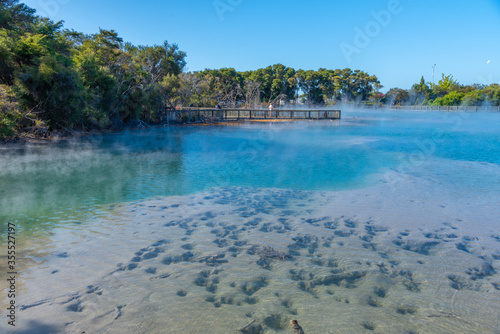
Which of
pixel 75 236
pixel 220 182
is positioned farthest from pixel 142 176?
pixel 75 236

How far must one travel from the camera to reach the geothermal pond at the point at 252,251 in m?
3.41

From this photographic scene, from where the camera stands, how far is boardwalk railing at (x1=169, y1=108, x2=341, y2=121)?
1307 inches

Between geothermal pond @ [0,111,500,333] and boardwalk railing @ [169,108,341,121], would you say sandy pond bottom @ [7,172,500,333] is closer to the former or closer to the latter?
geothermal pond @ [0,111,500,333]

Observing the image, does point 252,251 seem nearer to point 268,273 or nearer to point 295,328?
point 268,273

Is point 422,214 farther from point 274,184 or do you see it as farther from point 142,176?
point 142,176

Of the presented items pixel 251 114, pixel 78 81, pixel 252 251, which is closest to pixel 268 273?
pixel 252 251

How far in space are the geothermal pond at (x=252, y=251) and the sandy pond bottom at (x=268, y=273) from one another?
2cm

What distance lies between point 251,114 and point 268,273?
1350 inches

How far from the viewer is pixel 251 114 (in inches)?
1485

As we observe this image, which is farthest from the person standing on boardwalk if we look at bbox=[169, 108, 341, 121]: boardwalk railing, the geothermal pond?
bbox=[169, 108, 341, 121]: boardwalk railing

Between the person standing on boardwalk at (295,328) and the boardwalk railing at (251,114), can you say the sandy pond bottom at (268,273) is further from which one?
the boardwalk railing at (251,114)

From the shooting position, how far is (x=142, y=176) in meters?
10.8

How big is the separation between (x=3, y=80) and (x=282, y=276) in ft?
65.4

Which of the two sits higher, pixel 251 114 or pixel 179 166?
pixel 251 114
